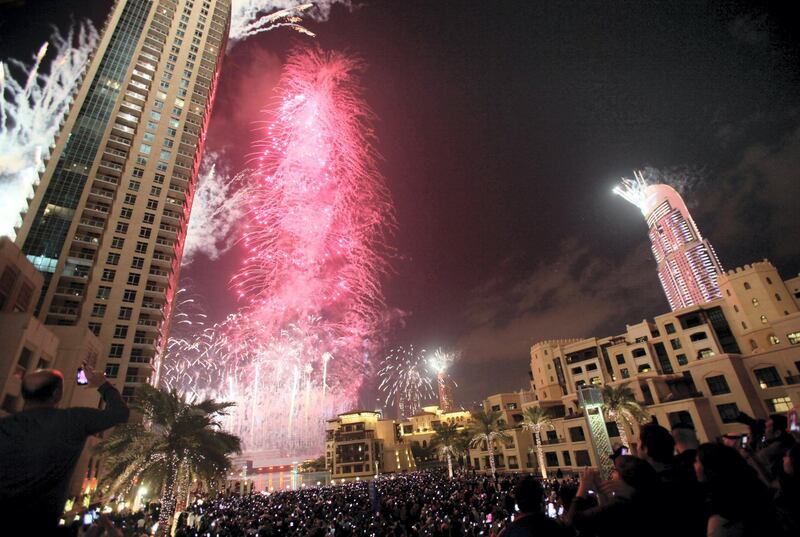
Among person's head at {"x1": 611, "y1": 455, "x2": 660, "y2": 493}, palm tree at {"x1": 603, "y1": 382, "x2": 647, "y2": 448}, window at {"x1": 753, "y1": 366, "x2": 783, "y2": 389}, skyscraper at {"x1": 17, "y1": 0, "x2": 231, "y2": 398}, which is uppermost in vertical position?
skyscraper at {"x1": 17, "y1": 0, "x2": 231, "y2": 398}

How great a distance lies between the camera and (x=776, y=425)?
18.1ft

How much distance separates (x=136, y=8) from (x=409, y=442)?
113m

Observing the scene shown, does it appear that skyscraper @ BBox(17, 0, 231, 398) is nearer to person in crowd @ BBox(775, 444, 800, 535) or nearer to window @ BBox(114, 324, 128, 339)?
window @ BBox(114, 324, 128, 339)

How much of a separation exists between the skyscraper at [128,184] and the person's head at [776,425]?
62013 millimetres

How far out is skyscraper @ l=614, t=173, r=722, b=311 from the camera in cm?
17212

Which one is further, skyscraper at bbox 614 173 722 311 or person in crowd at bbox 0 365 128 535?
skyscraper at bbox 614 173 722 311

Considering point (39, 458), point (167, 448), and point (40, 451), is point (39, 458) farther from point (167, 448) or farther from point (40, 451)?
point (167, 448)

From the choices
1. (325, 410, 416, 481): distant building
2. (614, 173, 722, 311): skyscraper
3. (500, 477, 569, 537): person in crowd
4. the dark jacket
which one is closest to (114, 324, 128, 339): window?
(325, 410, 416, 481): distant building

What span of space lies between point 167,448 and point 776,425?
27525 mm

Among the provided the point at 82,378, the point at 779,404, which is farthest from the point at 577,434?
the point at 82,378

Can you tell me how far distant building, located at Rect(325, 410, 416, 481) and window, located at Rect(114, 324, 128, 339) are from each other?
5061 centimetres

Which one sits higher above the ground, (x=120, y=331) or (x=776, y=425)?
(x=120, y=331)

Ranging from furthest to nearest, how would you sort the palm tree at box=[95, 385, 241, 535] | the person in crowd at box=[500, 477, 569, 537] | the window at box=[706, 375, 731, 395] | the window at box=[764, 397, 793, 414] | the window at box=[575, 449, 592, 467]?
the window at box=[575, 449, 592, 467] < the window at box=[706, 375, 731, 395] < the window at box=[764, 397, 793, 414] < the palm tree at box=[95, 385, 241, 535] < the person in crowd at box=[500, 477, 569, 537]

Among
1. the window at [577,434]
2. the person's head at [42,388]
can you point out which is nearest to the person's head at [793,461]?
the person's head at [42,388]
